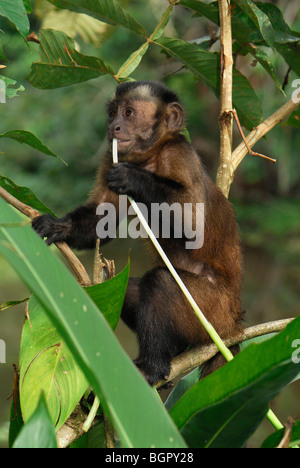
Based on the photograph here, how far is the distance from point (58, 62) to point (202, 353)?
1.29 metres

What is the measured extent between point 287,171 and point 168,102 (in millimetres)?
8667

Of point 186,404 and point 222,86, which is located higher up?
point 222,86

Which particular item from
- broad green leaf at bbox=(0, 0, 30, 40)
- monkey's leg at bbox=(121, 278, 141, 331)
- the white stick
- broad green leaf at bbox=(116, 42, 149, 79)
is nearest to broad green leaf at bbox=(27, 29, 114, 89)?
broad green leaf at bbox=(116, 42, 149, 79)

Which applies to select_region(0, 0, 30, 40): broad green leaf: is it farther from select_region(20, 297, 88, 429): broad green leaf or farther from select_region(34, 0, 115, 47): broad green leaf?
select_region(34, 0, 115, 47): broad green leaf

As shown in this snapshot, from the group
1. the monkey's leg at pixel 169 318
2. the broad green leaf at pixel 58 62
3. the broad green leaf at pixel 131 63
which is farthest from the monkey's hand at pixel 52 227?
the broad green leaf at pixel 131 63

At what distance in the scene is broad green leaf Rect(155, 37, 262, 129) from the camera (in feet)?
7.94

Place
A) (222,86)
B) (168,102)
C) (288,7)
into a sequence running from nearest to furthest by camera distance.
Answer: (222,86) < (168,102) < (288,7)

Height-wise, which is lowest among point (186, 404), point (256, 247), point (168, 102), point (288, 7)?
point (256, 247)

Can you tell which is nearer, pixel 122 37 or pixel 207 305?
pixel 207 305

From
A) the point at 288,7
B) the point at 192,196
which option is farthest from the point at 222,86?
the point at 288,7

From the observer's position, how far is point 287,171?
36.9 feet

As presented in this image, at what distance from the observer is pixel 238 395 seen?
3.74 ft
